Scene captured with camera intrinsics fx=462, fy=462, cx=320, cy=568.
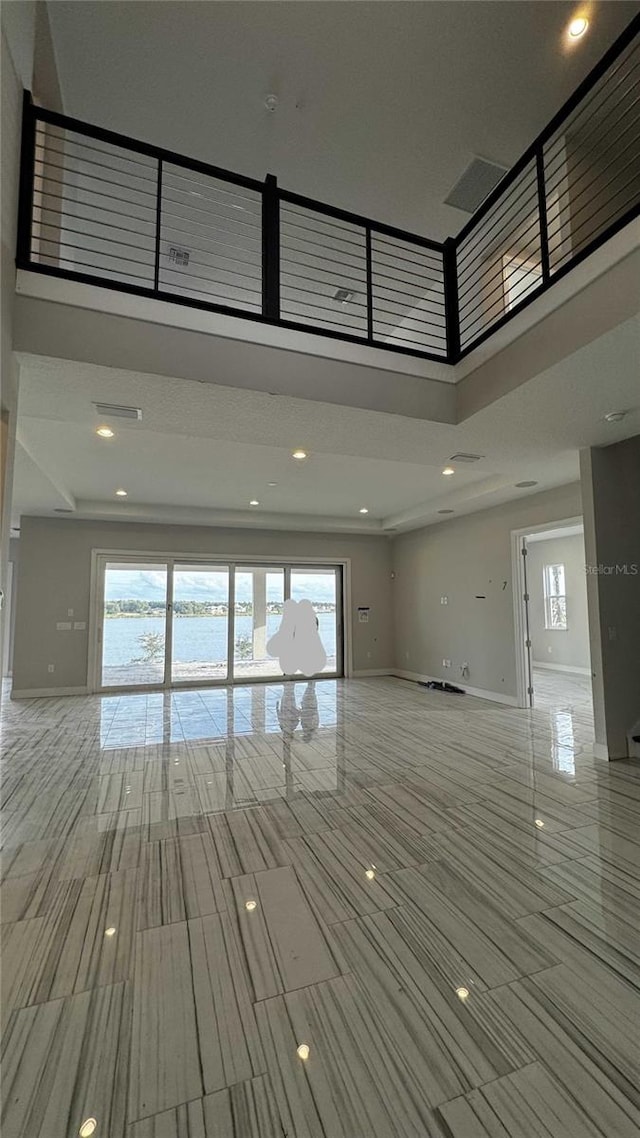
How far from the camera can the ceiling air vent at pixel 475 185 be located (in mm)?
3555

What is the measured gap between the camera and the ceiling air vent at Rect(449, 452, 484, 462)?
4402 millimetres

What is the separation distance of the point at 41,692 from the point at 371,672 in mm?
5533

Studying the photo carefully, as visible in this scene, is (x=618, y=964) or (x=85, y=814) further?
(x=85, y=814)

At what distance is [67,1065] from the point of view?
4.27ft

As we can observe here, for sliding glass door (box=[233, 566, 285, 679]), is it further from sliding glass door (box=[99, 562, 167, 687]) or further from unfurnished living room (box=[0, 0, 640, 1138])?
unfurnished living room (box=[0, 0, 640, 1138])

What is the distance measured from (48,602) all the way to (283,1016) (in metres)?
7.01

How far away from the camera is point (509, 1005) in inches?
58.5

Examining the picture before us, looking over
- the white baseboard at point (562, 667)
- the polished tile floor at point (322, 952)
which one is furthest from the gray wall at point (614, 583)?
the white baseboard at point (562, 667)

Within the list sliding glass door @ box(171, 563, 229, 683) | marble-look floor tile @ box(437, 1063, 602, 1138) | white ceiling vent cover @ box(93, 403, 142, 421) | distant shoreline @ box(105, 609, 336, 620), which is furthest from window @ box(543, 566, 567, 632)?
marble-look floor tile @ box(437, 1063, 602, 1138)

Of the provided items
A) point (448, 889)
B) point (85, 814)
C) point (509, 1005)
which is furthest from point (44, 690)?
point (509, 1005)

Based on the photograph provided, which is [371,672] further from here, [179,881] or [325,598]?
[179,881]

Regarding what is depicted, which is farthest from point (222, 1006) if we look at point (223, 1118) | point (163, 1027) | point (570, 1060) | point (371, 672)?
point (371, 672)

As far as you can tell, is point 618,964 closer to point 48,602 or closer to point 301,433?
point 301,433

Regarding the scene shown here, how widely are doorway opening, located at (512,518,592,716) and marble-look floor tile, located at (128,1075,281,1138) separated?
244 inches
